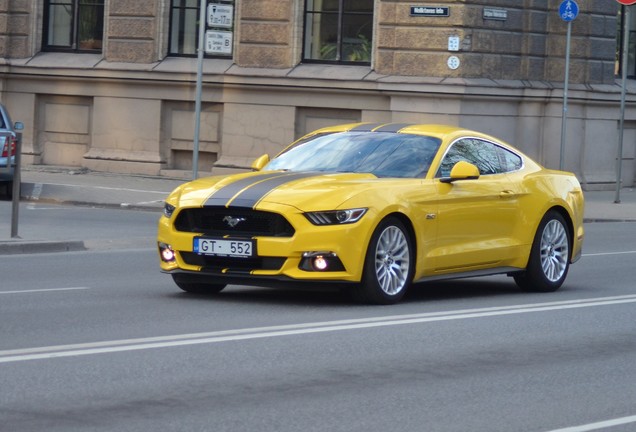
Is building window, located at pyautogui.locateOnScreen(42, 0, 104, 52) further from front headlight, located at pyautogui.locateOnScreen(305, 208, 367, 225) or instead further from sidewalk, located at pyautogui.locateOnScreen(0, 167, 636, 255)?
front headlight, located at pyautogui.locateOnScreen(305, 208, 367, 225)

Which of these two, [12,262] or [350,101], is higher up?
[350,101]

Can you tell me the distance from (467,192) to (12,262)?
4956 millimetres

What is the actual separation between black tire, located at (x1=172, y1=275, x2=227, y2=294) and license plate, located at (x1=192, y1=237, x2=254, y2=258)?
648 millimetres

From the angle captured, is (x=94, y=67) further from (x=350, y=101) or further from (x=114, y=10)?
(x=350, y=101)

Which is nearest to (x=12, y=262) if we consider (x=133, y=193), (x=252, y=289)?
(x=252, y=289)

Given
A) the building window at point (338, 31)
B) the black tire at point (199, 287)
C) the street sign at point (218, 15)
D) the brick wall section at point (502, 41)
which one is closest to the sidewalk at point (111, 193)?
the brick wall section at point (502, 41)

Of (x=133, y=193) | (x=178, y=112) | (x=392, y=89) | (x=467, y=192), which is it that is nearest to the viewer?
(x=467, y=192)

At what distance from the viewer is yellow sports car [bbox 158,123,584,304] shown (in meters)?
11.0

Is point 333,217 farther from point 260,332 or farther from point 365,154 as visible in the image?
point 260,332

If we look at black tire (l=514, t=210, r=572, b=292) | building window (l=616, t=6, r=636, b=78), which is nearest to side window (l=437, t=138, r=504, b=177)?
black tire (l=514, t=210, r=572, b=292)

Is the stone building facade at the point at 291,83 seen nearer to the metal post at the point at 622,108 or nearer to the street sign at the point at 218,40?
the metal post at the point at 622,108

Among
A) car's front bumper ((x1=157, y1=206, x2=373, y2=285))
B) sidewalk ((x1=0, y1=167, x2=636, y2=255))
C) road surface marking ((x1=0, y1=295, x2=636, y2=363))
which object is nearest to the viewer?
road surface marking ((x1=0, y1=295, x2=636, y2=363))

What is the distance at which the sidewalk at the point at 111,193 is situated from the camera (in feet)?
77.3

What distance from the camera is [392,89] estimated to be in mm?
28109
